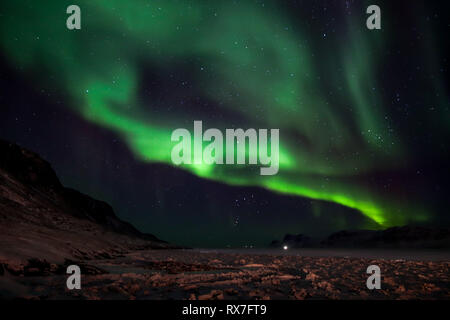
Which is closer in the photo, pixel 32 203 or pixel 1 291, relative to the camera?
pixel 1 291

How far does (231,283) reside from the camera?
48.7ft

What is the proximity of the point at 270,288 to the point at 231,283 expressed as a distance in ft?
7.15

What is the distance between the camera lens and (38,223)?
276 ft

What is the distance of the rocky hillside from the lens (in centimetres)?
2128

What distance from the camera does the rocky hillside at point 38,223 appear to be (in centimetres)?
2128

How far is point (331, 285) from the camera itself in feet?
46.8
